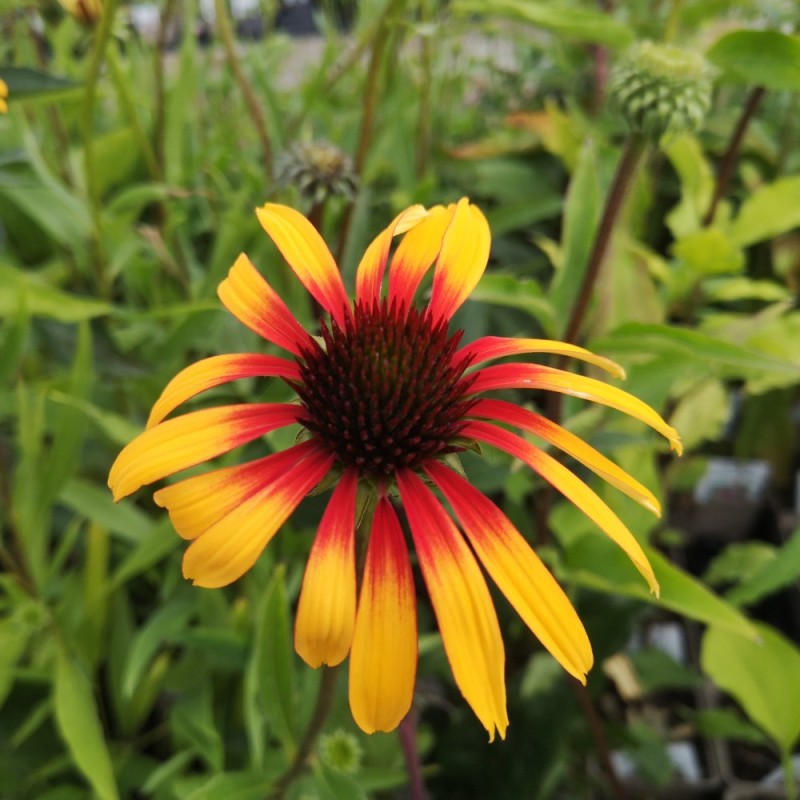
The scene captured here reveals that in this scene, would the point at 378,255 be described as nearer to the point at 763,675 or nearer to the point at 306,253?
the point at 306,253

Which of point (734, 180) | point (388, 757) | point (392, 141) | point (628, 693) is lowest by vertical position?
point (628, 693)

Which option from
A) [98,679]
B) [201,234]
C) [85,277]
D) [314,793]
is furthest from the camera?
[201,234]

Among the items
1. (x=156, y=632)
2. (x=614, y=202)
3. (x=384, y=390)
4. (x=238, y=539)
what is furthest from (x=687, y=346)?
(x=156, y=632)

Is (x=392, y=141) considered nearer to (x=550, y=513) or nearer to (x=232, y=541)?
(x=550, y=513)

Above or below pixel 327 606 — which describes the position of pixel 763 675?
below

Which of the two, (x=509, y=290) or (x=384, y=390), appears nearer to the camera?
(x=384, y=390)

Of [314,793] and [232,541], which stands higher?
[232,541]

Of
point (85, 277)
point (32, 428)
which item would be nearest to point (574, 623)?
point (32, 428)
